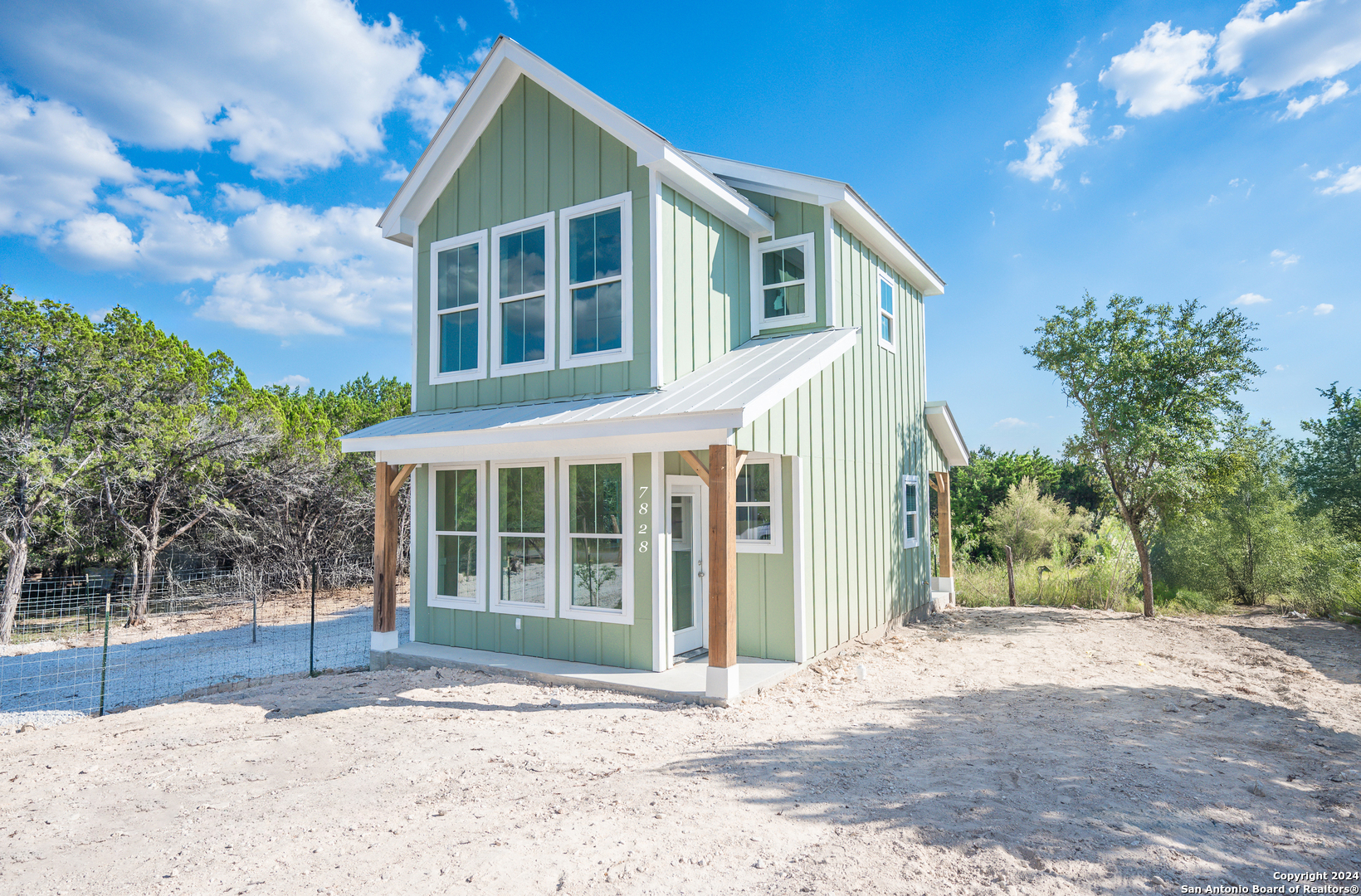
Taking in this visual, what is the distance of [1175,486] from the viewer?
10531 millimetres

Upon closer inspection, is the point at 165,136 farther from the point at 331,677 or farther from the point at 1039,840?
the point at 1039,840

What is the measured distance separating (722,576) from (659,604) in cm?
124

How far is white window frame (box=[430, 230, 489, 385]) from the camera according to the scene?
879 centimetres

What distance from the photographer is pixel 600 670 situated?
7.28 metres

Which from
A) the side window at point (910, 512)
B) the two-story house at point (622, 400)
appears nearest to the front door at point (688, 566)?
the two-story house at point (622, 400)

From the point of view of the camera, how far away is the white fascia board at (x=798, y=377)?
245 inches

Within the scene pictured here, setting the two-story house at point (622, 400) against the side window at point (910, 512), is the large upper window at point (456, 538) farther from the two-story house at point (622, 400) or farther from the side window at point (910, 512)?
the side window at point (910, 512)

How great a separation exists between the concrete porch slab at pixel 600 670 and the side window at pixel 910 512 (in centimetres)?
445

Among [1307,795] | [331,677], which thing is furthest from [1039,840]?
[331,677]

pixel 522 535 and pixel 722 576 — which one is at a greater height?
pixel 522 535

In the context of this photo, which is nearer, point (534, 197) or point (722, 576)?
point (722, 576)

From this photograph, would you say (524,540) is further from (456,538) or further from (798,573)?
(798,573)

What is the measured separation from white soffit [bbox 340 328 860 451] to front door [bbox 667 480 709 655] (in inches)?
53.5

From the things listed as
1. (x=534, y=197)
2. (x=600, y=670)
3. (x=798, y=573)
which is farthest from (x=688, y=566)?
(x=534, y=197)
